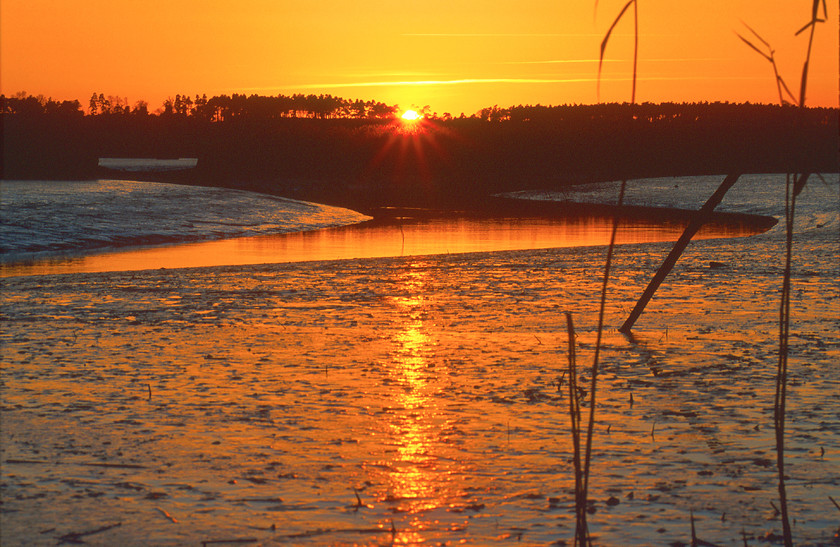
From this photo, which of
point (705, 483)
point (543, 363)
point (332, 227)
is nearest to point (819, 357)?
point (543, 363)

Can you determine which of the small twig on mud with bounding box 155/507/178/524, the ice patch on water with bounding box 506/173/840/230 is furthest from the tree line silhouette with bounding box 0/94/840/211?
the small twig on mud with bounding box 155/507/178/524

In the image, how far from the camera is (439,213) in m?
34.7

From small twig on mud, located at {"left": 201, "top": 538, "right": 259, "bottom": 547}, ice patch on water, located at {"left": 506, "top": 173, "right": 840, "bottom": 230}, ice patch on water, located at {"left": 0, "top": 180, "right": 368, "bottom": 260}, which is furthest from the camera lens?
ice patch on water, located at {"left": 506, "top": 173, "right": 840, "bottom": 230}

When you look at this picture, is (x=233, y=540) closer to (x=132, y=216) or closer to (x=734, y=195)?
(x=132, y=216)

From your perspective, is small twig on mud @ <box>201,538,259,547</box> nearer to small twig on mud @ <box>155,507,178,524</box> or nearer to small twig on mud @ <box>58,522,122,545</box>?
small twig on mud @ <box>155,507,178,524</box>

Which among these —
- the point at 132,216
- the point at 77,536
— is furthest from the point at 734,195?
the point at 77,536

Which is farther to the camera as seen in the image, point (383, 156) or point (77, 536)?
point (383, 156)

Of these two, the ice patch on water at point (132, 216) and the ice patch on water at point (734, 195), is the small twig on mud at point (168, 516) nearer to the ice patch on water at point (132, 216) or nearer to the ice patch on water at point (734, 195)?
the ice patch on water at point (132, 216)

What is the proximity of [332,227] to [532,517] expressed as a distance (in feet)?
79.0

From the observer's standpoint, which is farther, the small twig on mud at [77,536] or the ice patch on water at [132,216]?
the ice patch on water at [132,216]

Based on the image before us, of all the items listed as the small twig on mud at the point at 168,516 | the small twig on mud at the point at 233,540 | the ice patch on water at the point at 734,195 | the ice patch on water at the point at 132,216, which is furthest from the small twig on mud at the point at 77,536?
the ice patch on water at the point at 734,195

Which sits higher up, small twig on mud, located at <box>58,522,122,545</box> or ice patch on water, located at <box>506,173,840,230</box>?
ice patch on water, located at <box>506,173,840,230</box>

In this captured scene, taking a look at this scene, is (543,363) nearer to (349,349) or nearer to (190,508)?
(349,349)

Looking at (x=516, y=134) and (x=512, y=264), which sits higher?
(x=516, y=134)
